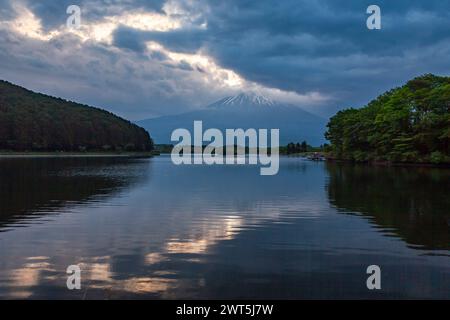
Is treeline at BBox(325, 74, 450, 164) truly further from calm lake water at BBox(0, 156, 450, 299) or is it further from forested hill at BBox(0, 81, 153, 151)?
forested hill at BBox(0, 81, 153, 151)

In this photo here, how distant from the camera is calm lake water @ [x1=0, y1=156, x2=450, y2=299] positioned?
32.1ft

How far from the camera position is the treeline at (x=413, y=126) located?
215 ft

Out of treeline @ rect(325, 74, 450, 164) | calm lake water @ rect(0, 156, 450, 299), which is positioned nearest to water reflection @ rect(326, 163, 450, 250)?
calm lake water @ rect(0, 156, 450, 299)

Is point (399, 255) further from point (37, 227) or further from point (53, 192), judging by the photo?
point (53, 192)

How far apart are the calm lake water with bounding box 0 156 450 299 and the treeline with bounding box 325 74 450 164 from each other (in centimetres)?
4469

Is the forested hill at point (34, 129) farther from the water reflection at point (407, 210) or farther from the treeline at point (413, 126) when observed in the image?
the water reflection at point (407, 210)

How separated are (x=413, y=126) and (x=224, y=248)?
6429cm

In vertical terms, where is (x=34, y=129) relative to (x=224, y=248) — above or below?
above

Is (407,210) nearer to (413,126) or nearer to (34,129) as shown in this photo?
(413,126)

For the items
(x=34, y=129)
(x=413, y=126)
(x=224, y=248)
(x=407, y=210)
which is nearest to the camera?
(x=224, y=248)

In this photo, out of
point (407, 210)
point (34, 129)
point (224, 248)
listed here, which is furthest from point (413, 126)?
point (34, 129)

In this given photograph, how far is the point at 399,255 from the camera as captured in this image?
12805 millimetres

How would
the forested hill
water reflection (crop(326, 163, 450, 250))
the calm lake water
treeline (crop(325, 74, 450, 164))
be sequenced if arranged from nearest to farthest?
the calm lake water
water reflection (crop(326, 163, 450, 250))
treeline (crop(325, 74, 450, 164))
the forested hill

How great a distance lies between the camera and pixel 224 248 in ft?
45.3
